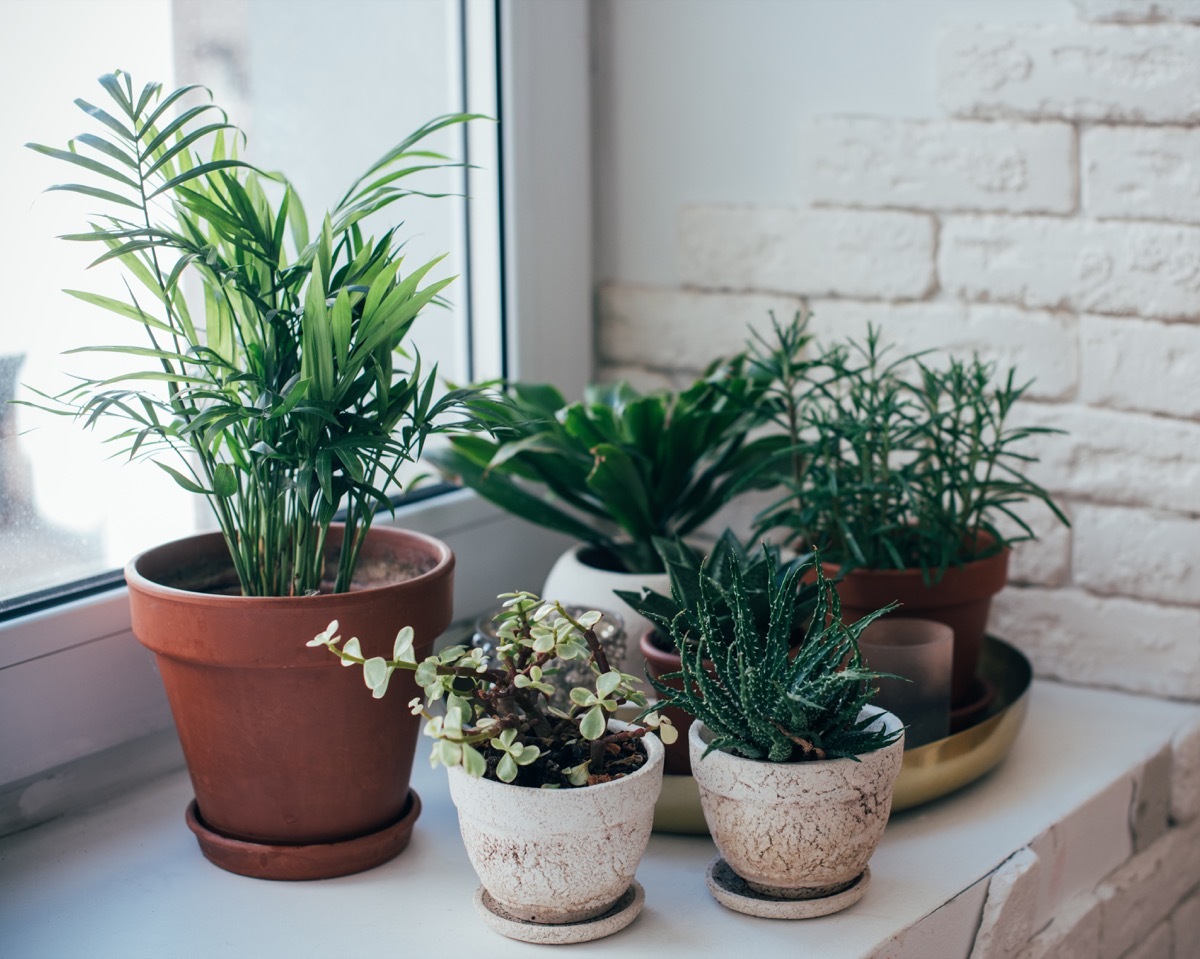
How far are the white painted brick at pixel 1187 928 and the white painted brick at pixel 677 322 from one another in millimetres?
667

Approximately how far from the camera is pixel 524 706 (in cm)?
79

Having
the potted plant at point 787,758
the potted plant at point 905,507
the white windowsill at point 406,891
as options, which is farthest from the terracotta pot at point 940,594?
the potted plant at point 787,758

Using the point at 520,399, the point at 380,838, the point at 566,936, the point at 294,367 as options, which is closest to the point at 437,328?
the point at 520,399

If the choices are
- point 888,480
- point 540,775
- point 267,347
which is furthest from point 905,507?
point 267,347

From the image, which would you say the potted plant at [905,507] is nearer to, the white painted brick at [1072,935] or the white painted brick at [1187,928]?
the white painted brick at [1072,935]

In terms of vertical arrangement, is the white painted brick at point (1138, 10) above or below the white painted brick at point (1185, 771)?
above

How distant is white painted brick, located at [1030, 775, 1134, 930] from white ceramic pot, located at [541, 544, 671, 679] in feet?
1.10

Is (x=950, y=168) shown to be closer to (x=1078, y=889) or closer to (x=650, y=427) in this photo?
(x=650, y=427)

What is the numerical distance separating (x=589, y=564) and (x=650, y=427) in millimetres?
147

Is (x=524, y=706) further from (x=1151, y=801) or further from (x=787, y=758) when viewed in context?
(x=1151, y=801)

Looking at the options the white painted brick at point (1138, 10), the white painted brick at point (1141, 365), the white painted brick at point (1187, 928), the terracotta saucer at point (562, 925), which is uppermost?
the white painted brick at point (1138, 10)

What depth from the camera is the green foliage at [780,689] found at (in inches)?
29.5

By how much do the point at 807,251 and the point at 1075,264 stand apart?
252 millimetres

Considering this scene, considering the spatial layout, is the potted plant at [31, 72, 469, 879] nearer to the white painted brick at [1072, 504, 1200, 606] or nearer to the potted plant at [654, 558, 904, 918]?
the potted plant at [654, 558, 904, 918]
